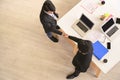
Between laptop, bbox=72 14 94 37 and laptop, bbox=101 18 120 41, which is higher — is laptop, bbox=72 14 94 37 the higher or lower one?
the lower one

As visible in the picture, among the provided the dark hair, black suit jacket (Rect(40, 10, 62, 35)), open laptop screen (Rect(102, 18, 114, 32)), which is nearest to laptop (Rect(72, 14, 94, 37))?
open laptop screen (Rect(102, 18, 114, 32))

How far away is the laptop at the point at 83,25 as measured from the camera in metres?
3.61

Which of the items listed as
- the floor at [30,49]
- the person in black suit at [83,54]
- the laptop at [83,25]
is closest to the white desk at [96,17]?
the laptop at [83,25]

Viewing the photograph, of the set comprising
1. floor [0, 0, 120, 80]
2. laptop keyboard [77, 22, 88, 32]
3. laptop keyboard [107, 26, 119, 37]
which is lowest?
floor [0, 0, 120, 80]

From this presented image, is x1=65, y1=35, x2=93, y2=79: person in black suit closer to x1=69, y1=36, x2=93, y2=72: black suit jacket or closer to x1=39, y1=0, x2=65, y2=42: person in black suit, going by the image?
x1=69, y1=36, x2=93, y2=72: black suit jacket

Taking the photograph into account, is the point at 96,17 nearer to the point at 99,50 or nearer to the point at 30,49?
the point at 99,50

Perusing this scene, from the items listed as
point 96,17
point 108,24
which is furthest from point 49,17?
point 108,24

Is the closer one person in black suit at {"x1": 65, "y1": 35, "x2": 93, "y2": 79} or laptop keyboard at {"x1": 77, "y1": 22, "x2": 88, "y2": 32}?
person in black suit at {"x1": 65, "y1": 35, "x2": 93, "y2": 79}

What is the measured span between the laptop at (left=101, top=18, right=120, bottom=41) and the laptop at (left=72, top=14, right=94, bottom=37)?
7.6 inches

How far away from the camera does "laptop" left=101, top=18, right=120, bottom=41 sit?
11.8 ft

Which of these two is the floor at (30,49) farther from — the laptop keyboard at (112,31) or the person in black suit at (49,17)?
the laptop keyboard at (112,31)

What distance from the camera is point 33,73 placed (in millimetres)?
4105

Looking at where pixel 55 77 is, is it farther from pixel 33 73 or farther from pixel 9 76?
pixel 9 76

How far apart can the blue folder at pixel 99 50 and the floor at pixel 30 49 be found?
1.95 feet
